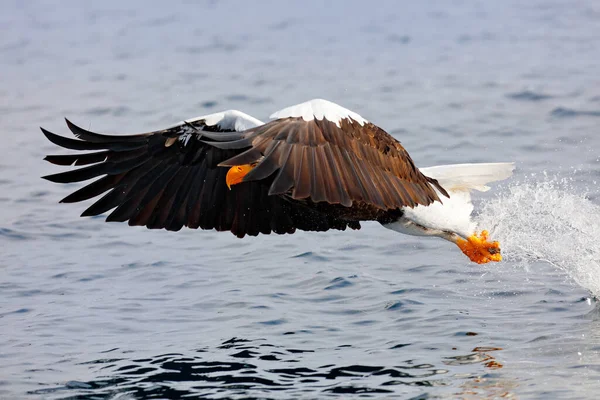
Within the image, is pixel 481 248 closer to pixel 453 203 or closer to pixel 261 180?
pixel 453 203

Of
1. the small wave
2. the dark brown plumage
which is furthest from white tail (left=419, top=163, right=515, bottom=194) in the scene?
the small wave

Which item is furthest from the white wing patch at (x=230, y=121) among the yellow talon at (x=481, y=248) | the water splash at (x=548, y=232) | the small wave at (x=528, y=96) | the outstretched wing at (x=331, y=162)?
the small wave at (x=528, y=96)

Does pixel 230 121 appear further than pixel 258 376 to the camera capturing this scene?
Yes

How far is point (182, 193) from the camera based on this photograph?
22.4 ft

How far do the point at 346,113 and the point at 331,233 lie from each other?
3.26 meters

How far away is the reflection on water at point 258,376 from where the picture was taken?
5.59 metres

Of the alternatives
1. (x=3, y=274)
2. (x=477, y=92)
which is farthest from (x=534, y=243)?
(x=477, y=92)

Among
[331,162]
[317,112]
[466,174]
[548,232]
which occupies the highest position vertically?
[317,112]

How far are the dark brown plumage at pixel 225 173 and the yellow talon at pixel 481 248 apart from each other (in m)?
0.50

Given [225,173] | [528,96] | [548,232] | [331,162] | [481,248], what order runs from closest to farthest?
[331,162] → [481,248] → [225,173] → [548,232] → [528,96]

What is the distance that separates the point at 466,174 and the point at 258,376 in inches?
72.9

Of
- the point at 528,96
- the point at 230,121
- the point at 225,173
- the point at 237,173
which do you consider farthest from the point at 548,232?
the point at 528,96

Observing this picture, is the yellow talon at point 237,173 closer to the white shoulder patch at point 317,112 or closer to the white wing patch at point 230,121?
the white shoulder patch at point 317,112

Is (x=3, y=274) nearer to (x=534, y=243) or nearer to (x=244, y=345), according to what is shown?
(x=244, y=345)
